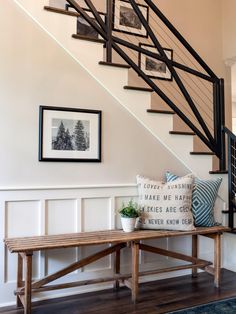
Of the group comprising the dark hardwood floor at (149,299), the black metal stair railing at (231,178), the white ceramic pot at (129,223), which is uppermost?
the black metal stair railing at (231,178)

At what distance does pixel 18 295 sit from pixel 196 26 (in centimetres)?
406

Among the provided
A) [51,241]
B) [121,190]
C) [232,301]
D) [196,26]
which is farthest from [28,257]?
[196,26]

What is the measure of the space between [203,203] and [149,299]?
99 centimetres

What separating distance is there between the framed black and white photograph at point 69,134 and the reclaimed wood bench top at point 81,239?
647 mm

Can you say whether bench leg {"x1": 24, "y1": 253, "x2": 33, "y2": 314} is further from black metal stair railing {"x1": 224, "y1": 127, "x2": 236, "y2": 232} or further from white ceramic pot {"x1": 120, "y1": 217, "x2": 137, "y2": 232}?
black metal stair railing {"x1": 224, "y1": 127, "x2": 236, "y2": 232}

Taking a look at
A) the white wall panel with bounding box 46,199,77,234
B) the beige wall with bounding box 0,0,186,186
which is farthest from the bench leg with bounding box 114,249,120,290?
the beige wall with bounding box 0,0,186,186

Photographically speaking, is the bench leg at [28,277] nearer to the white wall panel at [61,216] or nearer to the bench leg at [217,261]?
the white wall panel at [61,216]

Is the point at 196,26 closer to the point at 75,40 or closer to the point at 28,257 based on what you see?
the point at 75,40

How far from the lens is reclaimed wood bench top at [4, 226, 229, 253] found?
7.55 feet

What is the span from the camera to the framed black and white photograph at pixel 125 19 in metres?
4.06

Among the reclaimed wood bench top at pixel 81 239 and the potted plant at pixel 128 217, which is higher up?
the potted plant at pixel 128 217

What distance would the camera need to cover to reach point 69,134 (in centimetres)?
286

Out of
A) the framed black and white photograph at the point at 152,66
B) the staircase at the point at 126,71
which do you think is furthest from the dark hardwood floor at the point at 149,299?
the framed black and white photograph at the point at 152,66

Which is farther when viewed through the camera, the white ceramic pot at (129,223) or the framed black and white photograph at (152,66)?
the framed black and white photograph at (152,66)
